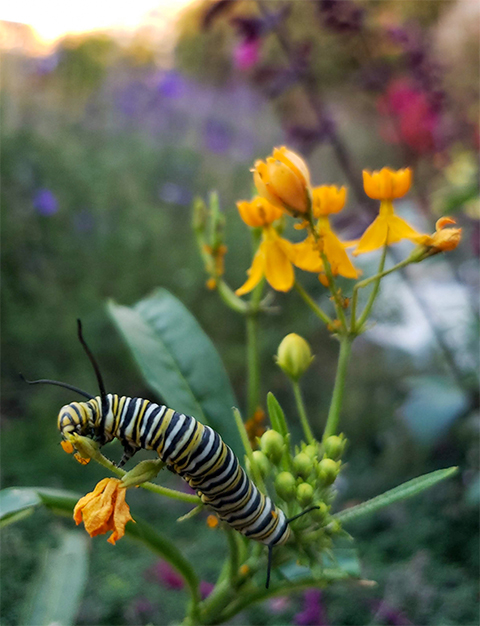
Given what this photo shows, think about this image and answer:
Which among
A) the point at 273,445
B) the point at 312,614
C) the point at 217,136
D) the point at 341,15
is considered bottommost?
the point at 312,614

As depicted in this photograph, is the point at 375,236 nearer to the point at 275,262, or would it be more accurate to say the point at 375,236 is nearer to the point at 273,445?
the point at 275,262

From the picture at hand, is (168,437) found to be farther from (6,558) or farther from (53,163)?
(53,163)

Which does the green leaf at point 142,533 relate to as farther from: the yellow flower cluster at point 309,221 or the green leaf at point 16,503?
the yellow flower cluster at point 309,221

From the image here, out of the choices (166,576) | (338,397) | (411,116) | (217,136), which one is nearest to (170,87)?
(217,136)

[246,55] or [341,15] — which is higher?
[246,55]

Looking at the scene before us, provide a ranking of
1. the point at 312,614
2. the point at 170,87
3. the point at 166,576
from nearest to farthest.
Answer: the point at 312,614
the point at 166,576
the point at 170,87

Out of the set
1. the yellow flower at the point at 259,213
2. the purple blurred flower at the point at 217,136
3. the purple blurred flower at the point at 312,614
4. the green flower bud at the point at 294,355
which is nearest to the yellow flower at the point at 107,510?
the green flower bud at the point at 294,355

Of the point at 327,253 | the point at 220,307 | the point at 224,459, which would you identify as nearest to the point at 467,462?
the point at 220,307
